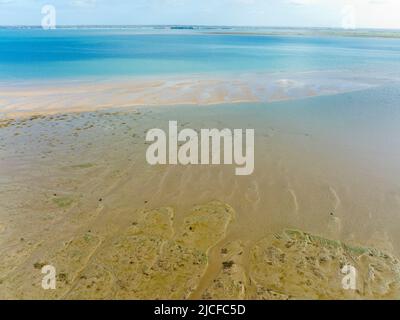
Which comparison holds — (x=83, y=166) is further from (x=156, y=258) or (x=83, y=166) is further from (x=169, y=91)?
(x=169, y=91)

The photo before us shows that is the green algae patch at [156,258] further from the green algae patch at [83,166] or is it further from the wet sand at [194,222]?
the green algae patch at [83,166]

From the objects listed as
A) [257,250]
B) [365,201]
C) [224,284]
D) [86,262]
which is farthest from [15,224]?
[365,201]

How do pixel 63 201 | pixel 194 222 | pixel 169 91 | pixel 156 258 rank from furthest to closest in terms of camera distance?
pixel 169 91 < pixel 63 201 < pixel 194 222 < pixel 156 258

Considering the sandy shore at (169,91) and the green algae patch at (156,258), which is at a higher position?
the sandy shore at (169,91)

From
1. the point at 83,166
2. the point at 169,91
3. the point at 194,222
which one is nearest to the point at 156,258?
the point at 194,222

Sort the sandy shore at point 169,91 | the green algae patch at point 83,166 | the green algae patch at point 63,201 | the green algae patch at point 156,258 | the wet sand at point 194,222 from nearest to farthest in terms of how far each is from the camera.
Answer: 1. the green algae patch at point 156,258
2. the wet sand at point 194,222
3. the green algae patch at point 63,201
4. the green algae patch at point 83,166
5. the sandy shore at point 169,91

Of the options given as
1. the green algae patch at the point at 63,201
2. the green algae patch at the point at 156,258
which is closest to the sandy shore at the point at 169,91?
the green algae patch at the point at 63,201

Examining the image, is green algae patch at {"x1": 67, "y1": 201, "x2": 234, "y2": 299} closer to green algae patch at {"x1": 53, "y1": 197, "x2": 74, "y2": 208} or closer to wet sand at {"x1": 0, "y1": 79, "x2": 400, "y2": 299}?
wet sand at {"x1": 0, "y1": 79, "x2": 400, "y2": 299}

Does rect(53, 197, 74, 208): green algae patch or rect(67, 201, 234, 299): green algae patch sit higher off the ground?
rect(53, 197, 74, 208): green algae patch

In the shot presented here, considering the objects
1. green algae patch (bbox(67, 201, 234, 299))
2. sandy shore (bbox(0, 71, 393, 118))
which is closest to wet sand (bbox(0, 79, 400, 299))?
green algae patch (bbox(67, 201, 234, 299))

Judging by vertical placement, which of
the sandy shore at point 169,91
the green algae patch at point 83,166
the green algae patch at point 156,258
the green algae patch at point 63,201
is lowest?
the green algae patch at point 156,258
